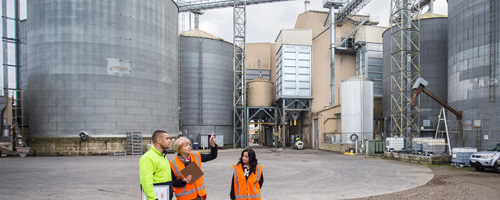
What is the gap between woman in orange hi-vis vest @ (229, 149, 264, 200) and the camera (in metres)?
5.57

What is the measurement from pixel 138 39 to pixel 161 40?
8.09 feet

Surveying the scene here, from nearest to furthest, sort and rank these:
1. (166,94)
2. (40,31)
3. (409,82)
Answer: (40,31), (409,82), (166,94)

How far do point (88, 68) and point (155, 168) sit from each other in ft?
82.1

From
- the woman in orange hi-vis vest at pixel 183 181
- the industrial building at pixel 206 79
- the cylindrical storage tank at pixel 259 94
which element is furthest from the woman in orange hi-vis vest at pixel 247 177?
the cylindrical storage tank at pixel 259 94

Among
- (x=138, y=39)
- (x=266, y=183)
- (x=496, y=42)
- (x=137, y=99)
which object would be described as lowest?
(x=266, y=183)

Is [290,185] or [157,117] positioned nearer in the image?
[290,185]

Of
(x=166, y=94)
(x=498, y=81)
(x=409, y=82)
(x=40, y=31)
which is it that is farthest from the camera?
(x=166, y=94)

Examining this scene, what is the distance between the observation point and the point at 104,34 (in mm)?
27438

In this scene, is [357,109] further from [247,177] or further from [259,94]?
[247,177]

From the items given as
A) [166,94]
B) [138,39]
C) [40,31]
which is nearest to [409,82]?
[166,94]

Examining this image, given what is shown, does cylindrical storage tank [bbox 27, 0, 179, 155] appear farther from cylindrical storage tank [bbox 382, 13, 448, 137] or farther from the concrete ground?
cylindrical storage tank [bbox 382, 13, 448, 137]

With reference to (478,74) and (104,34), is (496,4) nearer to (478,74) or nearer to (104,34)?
(478,74)

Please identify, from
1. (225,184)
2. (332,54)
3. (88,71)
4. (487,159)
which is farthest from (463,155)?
(88,71)

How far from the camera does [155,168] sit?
15.3 ft
